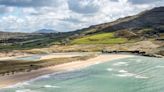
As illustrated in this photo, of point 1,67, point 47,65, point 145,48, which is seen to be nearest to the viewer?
point 1,67

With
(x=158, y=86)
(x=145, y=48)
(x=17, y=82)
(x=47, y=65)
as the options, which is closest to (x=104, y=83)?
(x=158, y=86)

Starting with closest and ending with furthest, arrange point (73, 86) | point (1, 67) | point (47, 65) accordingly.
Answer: point (73, 86), point (1, 67), point (47, 65)

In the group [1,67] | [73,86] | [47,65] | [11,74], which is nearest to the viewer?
[73,86]

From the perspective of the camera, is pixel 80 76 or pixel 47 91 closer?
pixel 47 91

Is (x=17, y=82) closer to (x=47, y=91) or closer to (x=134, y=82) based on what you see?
(x=47, y=91)

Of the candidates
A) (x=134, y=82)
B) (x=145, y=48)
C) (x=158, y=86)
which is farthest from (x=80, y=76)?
(x=145, y=48)

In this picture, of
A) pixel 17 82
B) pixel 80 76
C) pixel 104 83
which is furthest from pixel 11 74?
pixel 104 83

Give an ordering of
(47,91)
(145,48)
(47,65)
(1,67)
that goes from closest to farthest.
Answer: (47,91) < (1,67) < (47,65) < (145,48)

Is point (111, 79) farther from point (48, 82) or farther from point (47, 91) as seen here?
point (47, 91)

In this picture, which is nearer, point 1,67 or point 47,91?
point 47,91
